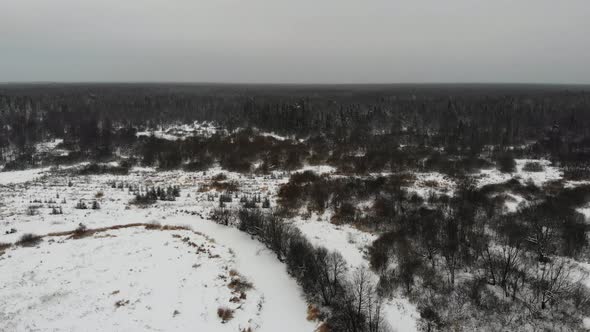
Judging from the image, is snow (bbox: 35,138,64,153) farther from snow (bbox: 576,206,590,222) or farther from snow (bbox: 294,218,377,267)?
snow (bbox: 576,206,590,222)

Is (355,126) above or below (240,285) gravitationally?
above

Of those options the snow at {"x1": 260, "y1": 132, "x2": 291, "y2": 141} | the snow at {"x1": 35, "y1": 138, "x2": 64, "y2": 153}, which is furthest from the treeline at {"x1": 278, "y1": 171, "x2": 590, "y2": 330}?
the snow at {"x1": 35, "y1": 138, "x2": 64, "y2": 153}

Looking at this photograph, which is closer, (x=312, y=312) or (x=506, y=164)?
(x=312, y=312)

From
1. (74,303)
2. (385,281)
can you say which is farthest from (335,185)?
(74,303)

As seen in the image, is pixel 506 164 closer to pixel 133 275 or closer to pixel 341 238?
pixel 341 238

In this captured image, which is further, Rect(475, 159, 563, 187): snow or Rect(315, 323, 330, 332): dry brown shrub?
Rect(475, 159, 563, 187): snow

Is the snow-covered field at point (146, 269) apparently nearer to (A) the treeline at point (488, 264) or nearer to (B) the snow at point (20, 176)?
(A) the treeline at point (488, 264)

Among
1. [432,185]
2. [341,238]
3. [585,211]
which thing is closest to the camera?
[341,238]

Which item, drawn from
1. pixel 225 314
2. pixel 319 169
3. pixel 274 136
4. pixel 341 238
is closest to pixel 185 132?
pixel 274 136

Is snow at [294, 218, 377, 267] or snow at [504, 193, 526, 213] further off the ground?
snow at [504, 193, 526, 213]

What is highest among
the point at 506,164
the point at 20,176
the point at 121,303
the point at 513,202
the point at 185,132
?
the point at 185,132

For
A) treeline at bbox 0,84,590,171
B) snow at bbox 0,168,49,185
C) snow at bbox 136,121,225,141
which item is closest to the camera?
snow at bbox 0,168,49,185
